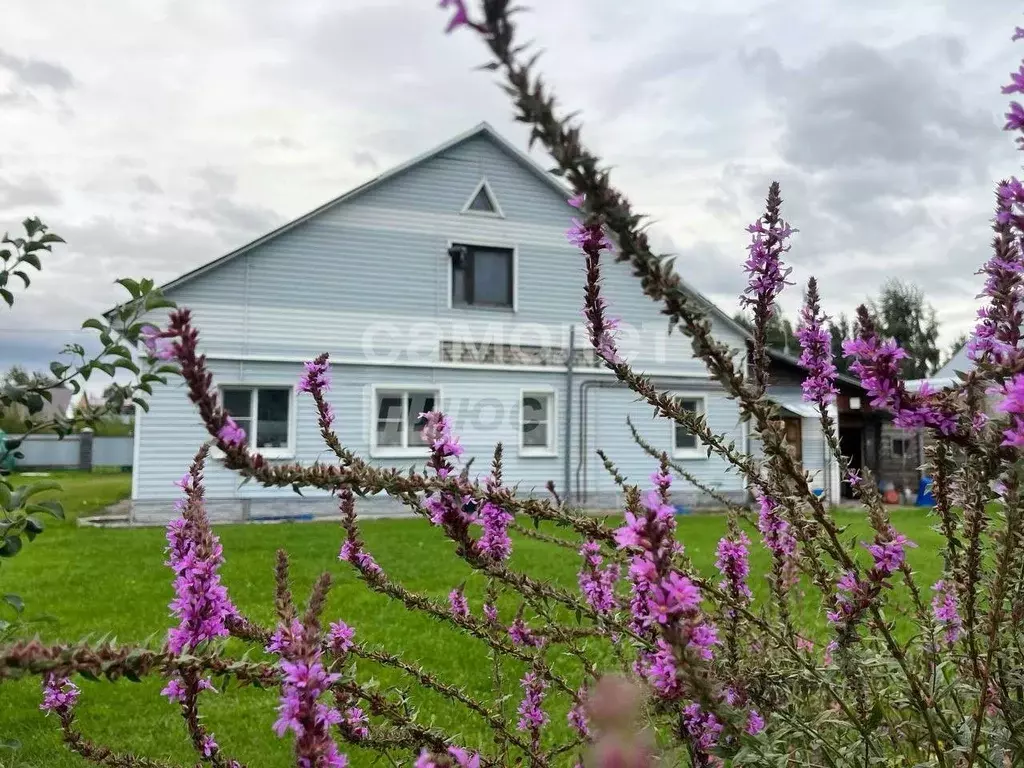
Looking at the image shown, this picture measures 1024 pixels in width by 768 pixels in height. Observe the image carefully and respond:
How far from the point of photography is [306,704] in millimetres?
1137

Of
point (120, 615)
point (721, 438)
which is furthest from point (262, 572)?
point (721, 438)

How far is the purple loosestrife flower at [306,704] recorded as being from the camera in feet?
3.72

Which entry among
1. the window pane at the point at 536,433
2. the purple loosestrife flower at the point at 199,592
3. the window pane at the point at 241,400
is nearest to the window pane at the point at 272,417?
the window pane at the point at 241,400

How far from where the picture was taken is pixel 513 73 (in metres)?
1.01

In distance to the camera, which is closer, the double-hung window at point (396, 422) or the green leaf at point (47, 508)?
the green leaf at point (47, 508)

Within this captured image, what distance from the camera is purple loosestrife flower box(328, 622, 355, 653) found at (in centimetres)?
217

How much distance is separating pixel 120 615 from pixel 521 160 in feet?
44.1

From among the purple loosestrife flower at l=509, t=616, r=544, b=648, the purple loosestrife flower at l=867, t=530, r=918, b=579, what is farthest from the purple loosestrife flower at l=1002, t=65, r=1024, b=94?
the purple loosestrife flower at l=509, t=616, r=544, b=648

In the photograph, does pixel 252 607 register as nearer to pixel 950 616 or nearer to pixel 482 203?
pixel 950 616

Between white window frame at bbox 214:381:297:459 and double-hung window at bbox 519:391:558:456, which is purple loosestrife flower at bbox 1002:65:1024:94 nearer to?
white window frame at bbox 214:381:297:459

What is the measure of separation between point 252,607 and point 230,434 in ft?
23.2

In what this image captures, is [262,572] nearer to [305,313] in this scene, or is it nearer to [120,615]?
[120,615]

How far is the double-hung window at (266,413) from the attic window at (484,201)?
568 cm

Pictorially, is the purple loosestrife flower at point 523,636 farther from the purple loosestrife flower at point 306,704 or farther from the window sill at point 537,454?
the window sill at point 537,454
